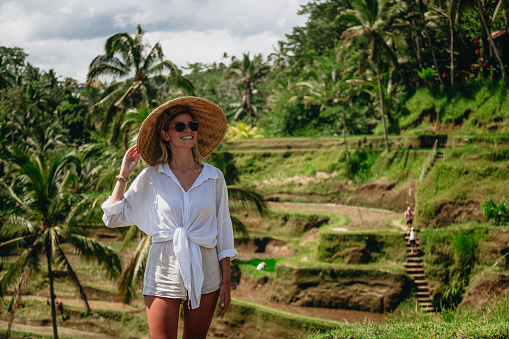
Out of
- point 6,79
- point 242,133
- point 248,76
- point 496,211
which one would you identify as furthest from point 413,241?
point 6,79

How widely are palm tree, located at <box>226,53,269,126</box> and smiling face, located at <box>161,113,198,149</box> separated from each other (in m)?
34.5

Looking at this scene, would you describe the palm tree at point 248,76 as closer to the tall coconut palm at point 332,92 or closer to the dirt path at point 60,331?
the tall coconut palm at point 332,92

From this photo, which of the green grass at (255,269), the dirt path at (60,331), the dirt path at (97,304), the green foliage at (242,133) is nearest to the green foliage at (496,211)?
the green grass at (255,269)

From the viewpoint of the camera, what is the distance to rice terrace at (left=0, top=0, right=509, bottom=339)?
36.5 feet

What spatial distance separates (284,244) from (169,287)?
1634 centimetres

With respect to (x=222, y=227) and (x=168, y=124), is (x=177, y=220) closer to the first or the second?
(x=222, y=227)

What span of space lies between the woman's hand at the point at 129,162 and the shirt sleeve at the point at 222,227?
0.44 meters

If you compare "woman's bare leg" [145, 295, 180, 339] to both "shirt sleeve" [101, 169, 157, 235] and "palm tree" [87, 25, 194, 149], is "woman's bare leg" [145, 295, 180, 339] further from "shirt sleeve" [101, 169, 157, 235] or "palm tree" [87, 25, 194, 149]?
"palm tree" [87, 25, 194, 149]

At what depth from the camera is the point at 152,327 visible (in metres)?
2.28

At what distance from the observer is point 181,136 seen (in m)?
2.59

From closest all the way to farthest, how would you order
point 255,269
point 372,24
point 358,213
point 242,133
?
point 255,269
point 358,213
point 372,24
point 242,133

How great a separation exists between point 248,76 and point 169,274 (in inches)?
1424

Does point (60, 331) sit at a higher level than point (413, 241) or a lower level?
lower

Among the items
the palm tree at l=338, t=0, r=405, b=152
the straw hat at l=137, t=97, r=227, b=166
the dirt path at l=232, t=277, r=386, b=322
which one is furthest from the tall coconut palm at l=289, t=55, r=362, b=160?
the straw hat at l=137, t=97, r=227, b=166
